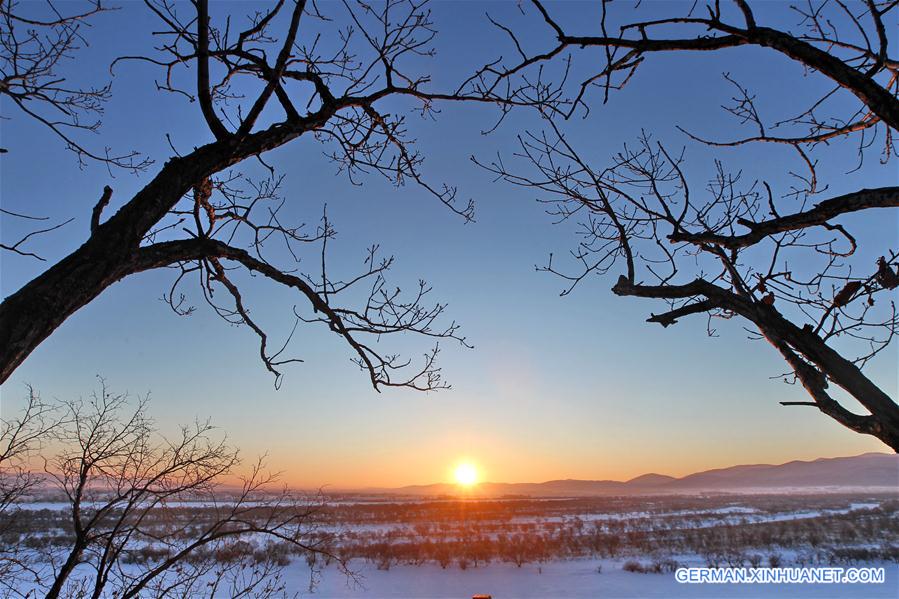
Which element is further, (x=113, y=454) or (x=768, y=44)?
(x=113, y=454)

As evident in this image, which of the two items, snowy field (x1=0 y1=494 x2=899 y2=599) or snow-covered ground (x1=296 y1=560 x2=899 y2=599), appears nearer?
snow-covered ground (x1=296 y1=560 x2=899 y2=599)

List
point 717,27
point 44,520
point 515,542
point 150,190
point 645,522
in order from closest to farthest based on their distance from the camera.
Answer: point 717,27 < point 150,190 < point 515,542 < point 44,520 < point 645,522

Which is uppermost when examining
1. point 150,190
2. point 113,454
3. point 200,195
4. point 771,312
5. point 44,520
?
point 200,195

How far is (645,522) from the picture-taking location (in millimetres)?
36281

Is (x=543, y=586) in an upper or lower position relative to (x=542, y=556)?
upper

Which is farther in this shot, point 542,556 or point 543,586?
point 542,556

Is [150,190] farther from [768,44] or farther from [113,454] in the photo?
[113,454]

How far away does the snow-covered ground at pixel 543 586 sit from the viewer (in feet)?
51.5

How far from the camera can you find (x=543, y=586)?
55.0 feet

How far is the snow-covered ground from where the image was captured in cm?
1569

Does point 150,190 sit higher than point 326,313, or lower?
higher

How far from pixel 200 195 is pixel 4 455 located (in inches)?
167

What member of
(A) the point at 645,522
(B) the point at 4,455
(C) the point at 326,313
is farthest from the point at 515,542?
(C) the point at 326,313

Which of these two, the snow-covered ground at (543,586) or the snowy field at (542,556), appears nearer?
the snow-covered ground at (543,586)
